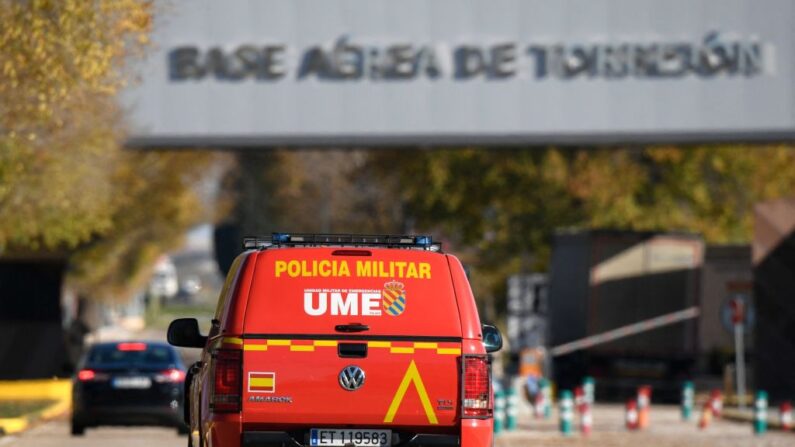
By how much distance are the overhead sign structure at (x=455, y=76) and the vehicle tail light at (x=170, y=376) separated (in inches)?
424

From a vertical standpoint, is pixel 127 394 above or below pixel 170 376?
below

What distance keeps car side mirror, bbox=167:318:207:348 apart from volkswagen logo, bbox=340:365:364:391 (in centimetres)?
191

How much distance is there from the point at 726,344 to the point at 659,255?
7785mm

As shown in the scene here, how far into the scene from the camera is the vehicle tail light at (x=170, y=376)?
1039 inches

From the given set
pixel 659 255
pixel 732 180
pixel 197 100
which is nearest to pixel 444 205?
pixel 732 180

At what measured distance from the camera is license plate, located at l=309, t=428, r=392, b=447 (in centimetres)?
1322

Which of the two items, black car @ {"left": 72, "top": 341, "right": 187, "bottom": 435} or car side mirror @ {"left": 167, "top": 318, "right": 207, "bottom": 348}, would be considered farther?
black car @ {"left": 72, "top": 341, "right": 187, "bottom": 435}

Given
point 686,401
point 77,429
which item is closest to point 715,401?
point 686,401

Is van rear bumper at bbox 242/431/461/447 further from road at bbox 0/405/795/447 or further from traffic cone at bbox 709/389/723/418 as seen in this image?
traffic cone at bbox 709/389/723/418

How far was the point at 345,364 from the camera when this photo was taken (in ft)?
43.4

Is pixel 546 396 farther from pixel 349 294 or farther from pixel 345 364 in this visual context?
pixel 345 364

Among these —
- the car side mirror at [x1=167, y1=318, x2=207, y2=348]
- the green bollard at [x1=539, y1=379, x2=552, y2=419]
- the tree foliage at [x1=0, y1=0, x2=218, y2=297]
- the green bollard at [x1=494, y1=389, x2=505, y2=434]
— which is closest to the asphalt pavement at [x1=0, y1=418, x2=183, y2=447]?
the tree foliage at [x1=0, y1=0, x2=218, y2=297]

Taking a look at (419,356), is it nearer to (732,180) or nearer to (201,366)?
(201,366)

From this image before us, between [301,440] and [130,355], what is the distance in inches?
550
